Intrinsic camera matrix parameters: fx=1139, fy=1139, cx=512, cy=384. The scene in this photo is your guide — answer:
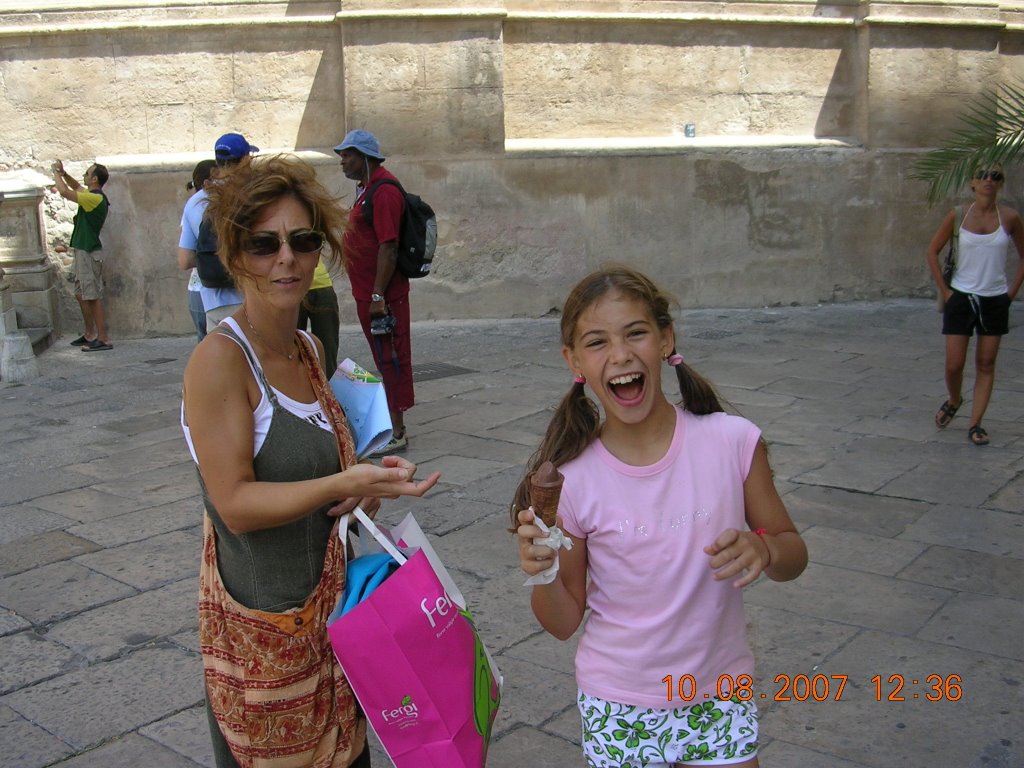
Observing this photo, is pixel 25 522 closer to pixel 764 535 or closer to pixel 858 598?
pixel 858 598

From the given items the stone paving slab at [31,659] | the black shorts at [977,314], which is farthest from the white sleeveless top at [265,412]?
the black shorts at [977,314]

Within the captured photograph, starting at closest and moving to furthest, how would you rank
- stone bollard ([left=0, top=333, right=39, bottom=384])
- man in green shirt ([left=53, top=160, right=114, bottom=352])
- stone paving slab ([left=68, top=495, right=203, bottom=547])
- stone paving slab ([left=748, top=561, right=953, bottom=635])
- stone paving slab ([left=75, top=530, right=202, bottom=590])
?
stone paving slab ([left=748, top=561, right=953, bottom=635]) < stone paving slab ([left=75, top=530, right=202, bottom=590]) < stone paving slab ([left=68, top=495, right=203, bottom=547]) < stone bollard ([left=0, top=333, right=39, bottom=384]) < man in green shirt ([left=53, top=160, right=114, bottom=352])

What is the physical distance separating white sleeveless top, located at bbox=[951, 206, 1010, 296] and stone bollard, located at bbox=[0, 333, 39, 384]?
6.77m

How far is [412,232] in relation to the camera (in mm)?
6242

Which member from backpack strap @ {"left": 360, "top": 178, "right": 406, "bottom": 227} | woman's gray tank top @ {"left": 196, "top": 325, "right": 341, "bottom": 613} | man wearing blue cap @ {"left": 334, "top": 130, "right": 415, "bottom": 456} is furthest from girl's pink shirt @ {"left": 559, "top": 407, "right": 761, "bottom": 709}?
backpack strap @ {"left": 360, "top": 178, "right": 406, "bottom": 227}

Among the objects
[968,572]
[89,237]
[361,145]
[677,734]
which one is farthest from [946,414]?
[89,237]

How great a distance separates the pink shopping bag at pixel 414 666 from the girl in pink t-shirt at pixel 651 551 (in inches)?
7.5

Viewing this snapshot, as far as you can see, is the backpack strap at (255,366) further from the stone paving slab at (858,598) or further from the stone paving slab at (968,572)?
the stone paving slab at (968,572)

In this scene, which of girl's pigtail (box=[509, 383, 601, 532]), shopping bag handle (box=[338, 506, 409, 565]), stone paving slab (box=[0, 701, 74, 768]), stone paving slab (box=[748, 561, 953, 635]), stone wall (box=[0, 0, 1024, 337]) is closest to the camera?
shopping bag handle (box=[338, 506, 409, 565])

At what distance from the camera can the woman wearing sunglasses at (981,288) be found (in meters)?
6.28

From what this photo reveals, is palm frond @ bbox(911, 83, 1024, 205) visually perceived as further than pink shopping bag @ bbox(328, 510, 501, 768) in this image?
Yes

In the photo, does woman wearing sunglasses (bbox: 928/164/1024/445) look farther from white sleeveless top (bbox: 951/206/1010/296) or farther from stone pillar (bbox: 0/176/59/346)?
stone pillar (bbox: 0/176/59/346)

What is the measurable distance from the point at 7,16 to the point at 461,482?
23.9 feet

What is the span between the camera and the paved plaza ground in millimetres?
3316
